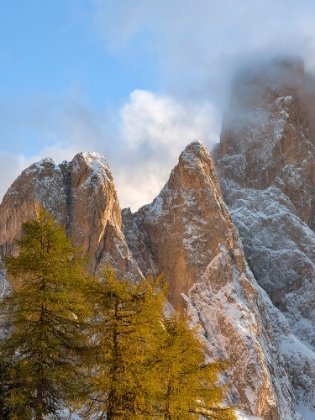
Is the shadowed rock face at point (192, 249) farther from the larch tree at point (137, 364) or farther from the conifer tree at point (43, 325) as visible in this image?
the larch tree at point (137, 364)

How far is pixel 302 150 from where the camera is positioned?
383 ft

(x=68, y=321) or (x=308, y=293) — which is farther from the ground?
(x=308, y=293)

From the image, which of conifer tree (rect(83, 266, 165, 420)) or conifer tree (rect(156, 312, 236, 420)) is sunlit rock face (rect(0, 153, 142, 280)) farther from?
conifer tree (rect(83, 266, 165, 420))

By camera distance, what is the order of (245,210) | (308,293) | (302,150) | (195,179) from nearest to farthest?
1. (195,179)
2. (308,293)
3. (245,210)
4. (302,150)

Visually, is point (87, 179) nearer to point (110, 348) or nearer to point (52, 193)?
point (52, 193)

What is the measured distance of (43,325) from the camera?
15.8 meters

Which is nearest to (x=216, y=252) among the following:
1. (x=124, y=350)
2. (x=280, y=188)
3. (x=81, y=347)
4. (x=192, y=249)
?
(x=192, y=249)

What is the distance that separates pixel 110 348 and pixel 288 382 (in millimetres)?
59359

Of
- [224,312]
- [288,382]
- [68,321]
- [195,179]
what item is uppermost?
[195,179]

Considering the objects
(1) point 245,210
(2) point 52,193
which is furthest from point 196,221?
(1) point 245,210

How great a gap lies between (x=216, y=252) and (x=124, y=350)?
54456 mm

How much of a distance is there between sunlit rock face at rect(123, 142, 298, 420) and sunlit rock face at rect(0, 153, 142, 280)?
882 centimetres

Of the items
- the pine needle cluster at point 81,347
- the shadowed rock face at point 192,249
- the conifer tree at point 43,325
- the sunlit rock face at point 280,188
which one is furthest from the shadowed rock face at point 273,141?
the conifer tree at point 43,325

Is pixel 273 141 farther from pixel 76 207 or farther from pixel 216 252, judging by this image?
pixel 76 207
